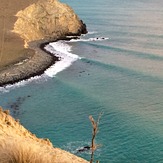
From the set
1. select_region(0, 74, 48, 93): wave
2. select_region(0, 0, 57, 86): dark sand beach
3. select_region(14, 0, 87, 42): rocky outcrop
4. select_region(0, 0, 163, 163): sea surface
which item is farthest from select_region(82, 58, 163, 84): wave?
select_region(14, 0, 87, 42): rocky outcrop

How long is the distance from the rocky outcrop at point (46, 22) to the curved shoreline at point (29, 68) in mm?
9070

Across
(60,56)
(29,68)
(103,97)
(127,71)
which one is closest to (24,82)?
(29,68)

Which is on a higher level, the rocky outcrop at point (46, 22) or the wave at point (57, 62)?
the rocky outcrop at point (46, 22)

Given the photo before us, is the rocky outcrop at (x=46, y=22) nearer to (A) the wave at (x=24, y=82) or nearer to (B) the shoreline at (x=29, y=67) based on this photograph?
(B) the shoreline at (x=29, y=67)

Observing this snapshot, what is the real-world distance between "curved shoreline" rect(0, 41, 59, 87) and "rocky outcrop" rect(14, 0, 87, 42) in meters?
9.07

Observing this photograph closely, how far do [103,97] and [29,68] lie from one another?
14.7 meters

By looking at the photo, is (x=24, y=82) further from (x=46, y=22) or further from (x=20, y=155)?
(x=20, y=155)

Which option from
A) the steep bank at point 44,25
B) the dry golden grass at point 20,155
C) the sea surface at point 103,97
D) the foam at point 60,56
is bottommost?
the sea surface at point 103,97

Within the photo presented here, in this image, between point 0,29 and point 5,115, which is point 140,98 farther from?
point 0,29

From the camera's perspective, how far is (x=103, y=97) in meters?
41.5

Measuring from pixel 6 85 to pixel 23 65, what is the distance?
744 cm

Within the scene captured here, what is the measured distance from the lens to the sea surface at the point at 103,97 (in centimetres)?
3005

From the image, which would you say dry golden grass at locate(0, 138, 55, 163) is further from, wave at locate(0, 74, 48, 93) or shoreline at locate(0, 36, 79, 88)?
shoreline at locate(0, 36, 79, 88)

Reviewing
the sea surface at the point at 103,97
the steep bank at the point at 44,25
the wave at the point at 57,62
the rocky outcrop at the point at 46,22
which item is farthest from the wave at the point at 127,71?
the rocky outcrop at the point at 46,22
